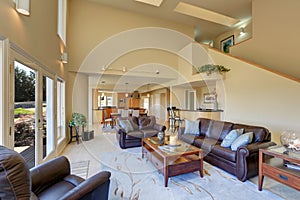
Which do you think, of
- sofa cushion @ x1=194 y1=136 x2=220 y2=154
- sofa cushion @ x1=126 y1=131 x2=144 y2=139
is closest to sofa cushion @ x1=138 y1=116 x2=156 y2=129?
sofa cushion @ x1=126 y1=131 x2=144 y2=139

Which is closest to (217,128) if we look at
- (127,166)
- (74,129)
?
(127,166)

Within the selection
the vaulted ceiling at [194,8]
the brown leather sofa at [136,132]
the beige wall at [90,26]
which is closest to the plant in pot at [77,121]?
the beige wall at [90,26]

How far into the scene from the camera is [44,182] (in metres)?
1.65

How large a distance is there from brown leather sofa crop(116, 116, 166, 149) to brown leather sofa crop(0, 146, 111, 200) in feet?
7.80

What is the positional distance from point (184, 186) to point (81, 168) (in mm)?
2005

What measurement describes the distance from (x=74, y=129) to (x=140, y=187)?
3769 millimetres

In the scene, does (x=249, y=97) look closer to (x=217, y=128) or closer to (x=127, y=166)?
(x=217, y=128)

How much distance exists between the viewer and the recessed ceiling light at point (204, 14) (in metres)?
6.34

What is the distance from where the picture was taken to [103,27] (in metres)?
5.89

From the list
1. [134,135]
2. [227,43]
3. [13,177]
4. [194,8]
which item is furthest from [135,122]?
[227,43]

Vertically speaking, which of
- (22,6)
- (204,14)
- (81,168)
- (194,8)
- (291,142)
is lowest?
(81,168)

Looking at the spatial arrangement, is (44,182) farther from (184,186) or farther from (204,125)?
(204,125)

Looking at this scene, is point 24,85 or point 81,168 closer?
point 24,85

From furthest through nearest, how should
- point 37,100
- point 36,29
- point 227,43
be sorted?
1. point 227,43
2. point 37,100
3. point 36,29
